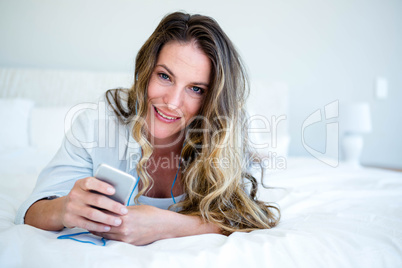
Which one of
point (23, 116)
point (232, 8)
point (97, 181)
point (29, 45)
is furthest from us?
point (232, 8)

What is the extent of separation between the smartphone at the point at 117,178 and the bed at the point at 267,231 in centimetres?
13

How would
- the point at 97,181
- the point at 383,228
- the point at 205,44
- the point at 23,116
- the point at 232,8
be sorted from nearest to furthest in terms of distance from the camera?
1. the point at 97,181
2. the point at 383,228
3. the point at 205,44
4. the point at 23,116
5. the point at 232,8

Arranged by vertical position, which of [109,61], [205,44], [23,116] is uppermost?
[109,61]

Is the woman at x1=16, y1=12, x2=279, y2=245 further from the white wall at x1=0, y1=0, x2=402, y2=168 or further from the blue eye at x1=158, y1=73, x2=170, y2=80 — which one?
the white wall at x1=0, y1=0, x2=402, y2=168

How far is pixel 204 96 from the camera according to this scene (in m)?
1.15

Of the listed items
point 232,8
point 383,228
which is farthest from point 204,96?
point 232,8

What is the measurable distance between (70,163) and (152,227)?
369 mm

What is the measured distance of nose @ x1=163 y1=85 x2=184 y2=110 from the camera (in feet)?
3.49

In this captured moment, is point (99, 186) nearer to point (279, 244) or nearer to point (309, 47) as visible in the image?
point (279, 244)

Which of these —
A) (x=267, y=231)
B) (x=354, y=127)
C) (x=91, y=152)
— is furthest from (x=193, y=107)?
(x=354, y=127)

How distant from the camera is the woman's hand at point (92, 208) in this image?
28.4 inches

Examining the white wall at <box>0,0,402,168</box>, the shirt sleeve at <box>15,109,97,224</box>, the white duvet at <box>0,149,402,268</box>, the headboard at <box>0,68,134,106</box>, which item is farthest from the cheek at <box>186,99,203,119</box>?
the white wall at <box>0,0,402,168</box>

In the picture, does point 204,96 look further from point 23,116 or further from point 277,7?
point 277,7

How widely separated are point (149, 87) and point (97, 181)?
491mm
